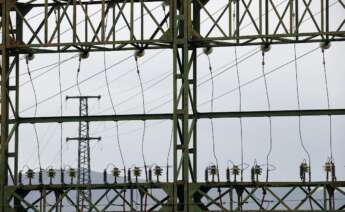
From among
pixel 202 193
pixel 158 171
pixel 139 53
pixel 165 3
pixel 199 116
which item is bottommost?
pixel 202 193

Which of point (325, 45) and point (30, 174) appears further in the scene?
point (30, 174)

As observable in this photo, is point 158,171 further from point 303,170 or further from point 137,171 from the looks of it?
point 303,170

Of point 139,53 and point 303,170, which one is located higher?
point 139,53

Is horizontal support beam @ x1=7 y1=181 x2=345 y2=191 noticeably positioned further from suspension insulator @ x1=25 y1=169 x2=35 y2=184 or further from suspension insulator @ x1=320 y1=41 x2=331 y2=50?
suspension insulator @ x1=320 y1=41 x2=331 y2=50

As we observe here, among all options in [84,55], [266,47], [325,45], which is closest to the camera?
[325,45]

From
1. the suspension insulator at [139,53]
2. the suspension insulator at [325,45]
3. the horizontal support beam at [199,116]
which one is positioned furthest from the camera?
the suspension insulator at [139,53]

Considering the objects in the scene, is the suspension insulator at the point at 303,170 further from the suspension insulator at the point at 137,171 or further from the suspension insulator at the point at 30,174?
the suspension insulator at the point at 30,174

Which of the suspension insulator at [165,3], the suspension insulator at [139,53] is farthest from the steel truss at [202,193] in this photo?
the suspension insulator at [165,3]

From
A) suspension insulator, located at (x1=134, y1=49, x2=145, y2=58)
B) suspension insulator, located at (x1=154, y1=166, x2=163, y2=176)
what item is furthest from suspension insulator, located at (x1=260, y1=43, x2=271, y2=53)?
suspension insulator, located at (x1=154, y1=166, x2=163, y2=176)

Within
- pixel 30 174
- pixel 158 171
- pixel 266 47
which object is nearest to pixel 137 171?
pixel 158 171

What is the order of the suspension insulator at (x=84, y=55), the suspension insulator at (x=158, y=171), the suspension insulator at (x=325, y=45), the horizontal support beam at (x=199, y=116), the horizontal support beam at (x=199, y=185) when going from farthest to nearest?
1. the suspension insulator at (x=84, y=55)
2. the suspension insulator at (x=158, y=171)
3. the horizontal support beam at (x=199, y=116)
4. the suspension insulator at (x=325, y=45)
5. the horizontal support beam at (x=199, y=185)

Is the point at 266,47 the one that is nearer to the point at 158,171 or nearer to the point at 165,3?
the point at 165,3

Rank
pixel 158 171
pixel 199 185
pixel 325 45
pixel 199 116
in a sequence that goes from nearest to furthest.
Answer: pixel 199 185, pixel 325 45, pixel 158 171, pixel 199 116

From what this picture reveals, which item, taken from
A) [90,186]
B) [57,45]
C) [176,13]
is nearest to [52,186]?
[90,186]
